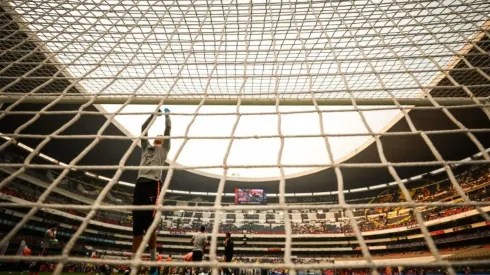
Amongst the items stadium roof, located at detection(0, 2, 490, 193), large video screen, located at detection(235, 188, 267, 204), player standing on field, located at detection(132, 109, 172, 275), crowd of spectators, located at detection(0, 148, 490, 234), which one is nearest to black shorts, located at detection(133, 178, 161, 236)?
player standing on field, located at detection(132, 109, 172, 275)

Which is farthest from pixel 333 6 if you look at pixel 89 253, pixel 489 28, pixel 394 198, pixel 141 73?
pixel 394 198

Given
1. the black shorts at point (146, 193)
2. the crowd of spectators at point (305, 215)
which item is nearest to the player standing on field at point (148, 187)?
the black shorts at point (146, 193)

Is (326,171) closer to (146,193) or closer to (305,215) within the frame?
(305,215)

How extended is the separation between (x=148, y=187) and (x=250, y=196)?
28.9 meters

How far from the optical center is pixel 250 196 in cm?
3088

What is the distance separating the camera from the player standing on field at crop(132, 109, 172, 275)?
2.52 metres

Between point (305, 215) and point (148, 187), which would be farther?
point (305, 215)

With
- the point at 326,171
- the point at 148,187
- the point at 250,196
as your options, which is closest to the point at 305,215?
the point at 250,196

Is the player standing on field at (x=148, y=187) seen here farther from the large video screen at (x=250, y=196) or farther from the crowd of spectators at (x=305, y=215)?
the large video screen at (x=250, y=196)

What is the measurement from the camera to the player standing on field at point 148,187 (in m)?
2.52

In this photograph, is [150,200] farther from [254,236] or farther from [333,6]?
[254,236]

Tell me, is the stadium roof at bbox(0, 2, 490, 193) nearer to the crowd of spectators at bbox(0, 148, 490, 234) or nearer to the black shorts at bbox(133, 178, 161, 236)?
the crowd of spectators at bbox(0, 148, 490, 234)

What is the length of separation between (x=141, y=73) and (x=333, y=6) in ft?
11.1

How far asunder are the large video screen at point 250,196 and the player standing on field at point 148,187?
28.3 meters
